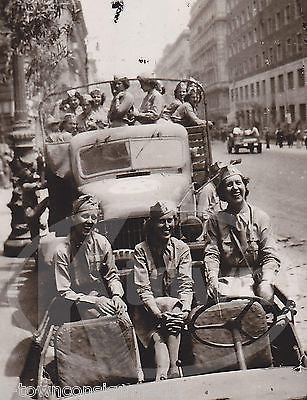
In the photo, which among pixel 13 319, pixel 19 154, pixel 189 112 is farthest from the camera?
pixel 19 154

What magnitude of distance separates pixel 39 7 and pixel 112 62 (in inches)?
40.2

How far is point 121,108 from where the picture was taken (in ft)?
24.1

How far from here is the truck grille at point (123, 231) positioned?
627 centimetres

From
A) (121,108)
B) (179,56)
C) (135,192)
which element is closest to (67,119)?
(121,108)

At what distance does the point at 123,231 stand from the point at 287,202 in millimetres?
7123

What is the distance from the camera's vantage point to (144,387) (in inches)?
133

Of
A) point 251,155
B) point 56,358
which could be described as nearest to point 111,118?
point 56,358

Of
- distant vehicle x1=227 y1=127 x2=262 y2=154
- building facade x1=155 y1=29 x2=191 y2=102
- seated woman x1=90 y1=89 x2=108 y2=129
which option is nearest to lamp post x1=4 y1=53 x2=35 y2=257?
seated woman x1=90 y1=89 x2=108 y2=129

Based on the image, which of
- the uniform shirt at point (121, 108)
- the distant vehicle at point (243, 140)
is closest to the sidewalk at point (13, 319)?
the uniform shirt at point (121, 108)

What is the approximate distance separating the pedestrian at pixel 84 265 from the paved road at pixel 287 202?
1701 mm

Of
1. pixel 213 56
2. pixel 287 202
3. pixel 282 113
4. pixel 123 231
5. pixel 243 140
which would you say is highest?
pixel 213 56

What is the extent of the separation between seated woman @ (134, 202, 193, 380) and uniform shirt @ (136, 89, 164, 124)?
325cm

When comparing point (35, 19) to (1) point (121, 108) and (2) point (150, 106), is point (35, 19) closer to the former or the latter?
(1) point (121, 108)

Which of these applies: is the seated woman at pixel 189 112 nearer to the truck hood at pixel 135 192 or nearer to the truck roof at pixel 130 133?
the truck roof at pixel 130 133
